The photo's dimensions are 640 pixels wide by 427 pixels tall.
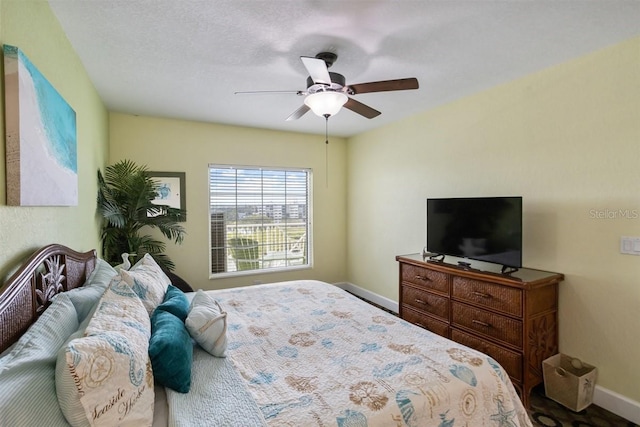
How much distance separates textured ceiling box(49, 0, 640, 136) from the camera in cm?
173

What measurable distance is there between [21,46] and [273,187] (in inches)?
130

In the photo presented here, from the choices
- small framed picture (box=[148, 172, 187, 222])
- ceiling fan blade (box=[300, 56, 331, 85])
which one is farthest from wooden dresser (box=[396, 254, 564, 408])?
small framed picture (box=[148, 172, 187, 222])

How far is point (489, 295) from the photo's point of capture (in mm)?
2451

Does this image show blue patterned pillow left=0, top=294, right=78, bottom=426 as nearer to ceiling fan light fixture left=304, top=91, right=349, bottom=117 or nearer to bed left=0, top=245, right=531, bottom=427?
bed left=0, top=245, right=531, bottom=427

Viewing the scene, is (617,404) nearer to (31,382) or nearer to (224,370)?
(224,370)

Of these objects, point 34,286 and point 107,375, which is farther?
point 34,286

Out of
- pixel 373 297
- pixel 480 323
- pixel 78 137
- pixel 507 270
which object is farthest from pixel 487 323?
pixel 78 137

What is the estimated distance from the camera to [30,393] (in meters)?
0.85

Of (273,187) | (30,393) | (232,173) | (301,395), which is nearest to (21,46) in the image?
(30,393)

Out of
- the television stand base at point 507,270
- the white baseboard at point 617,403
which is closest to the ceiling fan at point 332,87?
the television stand base at point 507,270

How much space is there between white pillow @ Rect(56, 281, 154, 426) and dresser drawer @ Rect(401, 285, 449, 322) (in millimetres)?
2436

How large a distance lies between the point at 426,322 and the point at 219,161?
3.12 meters

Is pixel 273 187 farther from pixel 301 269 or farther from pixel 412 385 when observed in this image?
pixel 412 385

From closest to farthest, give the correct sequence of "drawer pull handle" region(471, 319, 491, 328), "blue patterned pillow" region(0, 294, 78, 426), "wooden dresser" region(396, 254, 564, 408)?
"blue patterned pillow" region(0, 294, 78, 426) < "wooden dresser" region(396, 254, 564, 408) < "drawer pull handle" region(471, 319, 491, 328)
